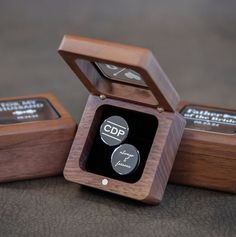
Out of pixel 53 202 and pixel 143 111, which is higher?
pixel 143 111

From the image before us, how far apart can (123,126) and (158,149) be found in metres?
0.08

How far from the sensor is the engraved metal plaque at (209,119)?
128cm

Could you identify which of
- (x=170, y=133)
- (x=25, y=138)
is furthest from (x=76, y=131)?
(x=170, y=133)

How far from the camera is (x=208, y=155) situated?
4.09 feet

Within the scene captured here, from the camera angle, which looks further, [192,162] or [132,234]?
[192,162]

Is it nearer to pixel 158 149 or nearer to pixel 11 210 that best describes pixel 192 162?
pixel 158 149

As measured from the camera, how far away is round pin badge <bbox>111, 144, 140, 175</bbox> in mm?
1196

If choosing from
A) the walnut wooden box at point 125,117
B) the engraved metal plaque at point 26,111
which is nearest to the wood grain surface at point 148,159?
the walnut wooden box at point 125,117

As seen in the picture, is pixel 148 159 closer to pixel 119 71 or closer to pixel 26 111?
pixel 119 71

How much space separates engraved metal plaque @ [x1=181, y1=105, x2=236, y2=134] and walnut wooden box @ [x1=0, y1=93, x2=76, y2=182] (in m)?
0.22

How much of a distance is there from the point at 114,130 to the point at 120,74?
100 mm

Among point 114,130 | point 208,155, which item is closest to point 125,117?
point 114,130

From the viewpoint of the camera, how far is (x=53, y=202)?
1253mm

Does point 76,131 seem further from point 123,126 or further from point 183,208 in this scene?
point 183,208
